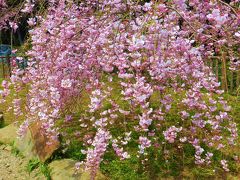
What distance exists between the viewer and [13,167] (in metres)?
5.41

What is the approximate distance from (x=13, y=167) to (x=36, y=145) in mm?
467

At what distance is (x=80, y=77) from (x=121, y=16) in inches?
33.5

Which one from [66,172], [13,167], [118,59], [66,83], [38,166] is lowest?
[13,167]

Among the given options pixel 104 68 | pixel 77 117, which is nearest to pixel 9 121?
pixel 77 117

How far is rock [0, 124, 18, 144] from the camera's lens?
6.00 m

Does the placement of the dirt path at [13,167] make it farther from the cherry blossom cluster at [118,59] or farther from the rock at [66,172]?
the cherry blossom cluster at [118,59]

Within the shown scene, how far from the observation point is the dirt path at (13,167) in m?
5.08

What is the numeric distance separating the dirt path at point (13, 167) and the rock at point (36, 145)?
14 centimetres

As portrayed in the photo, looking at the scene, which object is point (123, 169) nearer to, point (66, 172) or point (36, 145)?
point (66, 172)

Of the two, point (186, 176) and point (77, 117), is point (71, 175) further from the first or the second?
point (77, 117)

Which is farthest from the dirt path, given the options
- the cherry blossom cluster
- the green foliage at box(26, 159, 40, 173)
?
the cherry blossom cluster

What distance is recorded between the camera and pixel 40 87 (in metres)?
4.35

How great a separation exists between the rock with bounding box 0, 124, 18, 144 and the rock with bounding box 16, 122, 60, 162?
27cm

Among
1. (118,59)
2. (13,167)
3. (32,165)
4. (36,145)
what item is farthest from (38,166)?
(118,59)
